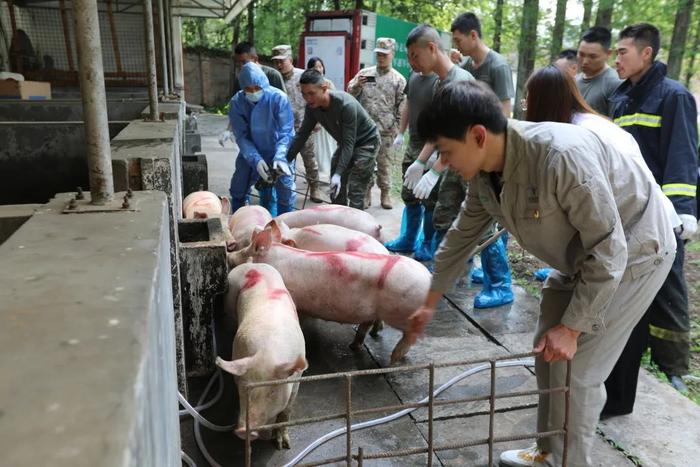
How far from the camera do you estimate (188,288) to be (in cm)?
342

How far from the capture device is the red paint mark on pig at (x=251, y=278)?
11.2 feet

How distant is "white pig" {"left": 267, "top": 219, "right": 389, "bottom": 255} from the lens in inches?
172

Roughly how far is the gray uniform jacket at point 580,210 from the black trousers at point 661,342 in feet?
3.12

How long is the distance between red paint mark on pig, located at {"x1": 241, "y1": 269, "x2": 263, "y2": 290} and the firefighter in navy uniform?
209 cm

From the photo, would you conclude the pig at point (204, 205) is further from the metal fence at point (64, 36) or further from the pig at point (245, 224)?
the metal fence at point (64, 36)

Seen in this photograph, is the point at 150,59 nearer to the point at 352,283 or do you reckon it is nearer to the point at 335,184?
the point at 352,283

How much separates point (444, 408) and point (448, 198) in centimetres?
224

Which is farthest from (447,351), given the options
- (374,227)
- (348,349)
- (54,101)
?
(54,101)

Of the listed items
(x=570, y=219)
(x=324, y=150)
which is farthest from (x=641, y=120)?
(x=324, y=150)

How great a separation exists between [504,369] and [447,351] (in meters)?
0.45

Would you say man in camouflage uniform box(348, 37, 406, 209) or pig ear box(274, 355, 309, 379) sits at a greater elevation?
man in camouflage uniform box(348, 37, 406, 209)

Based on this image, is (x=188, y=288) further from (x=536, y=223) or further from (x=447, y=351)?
(x=536, y=223)

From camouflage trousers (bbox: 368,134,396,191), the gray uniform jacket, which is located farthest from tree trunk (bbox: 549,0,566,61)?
the gray uniform jacket

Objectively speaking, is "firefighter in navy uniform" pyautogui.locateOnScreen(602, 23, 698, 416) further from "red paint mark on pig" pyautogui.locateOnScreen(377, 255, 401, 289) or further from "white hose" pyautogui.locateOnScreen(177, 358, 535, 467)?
"red paint mark on pig" pyautogui.locateOnScreen(377, 255, 401, 289)
